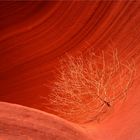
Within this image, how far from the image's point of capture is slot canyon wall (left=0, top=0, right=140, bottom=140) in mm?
1022

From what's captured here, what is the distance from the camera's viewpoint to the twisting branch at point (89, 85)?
0.91 meters

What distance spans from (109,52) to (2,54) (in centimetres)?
35

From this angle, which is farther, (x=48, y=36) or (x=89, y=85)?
(x=48, y=36)

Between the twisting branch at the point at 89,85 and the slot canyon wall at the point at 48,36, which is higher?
the slot canyon wall at the point at 48,36

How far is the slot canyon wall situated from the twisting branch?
3cm

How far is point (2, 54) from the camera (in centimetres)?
110

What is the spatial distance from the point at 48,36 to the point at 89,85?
0.24 meters

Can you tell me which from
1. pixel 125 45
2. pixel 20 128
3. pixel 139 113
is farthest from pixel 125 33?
pixel 20 128

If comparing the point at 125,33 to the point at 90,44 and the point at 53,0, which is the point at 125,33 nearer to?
the point at 90,44

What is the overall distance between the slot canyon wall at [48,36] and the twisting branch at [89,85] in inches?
1.2

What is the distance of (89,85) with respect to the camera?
0.96 meters

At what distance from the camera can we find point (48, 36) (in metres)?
1.09

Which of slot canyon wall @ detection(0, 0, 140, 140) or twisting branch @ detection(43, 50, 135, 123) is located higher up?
slot canyon wall @ detection(0, 0, 140, 140)

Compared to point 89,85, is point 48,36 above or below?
above
